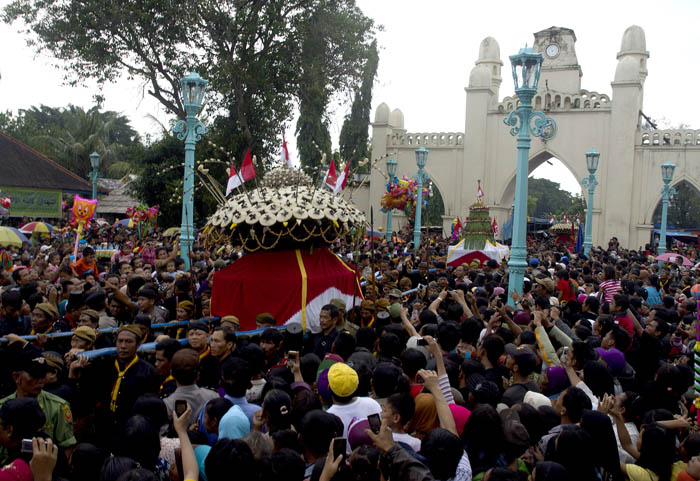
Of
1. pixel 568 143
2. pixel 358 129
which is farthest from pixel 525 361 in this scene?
pixel 358 129

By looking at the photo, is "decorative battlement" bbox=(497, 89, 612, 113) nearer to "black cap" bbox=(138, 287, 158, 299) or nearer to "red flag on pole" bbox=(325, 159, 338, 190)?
"red flag on pole" bbox=(325, 159, 338, 190)

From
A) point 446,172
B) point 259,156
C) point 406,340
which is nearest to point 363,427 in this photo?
point 406,340

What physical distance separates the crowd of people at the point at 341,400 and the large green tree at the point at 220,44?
17402mm

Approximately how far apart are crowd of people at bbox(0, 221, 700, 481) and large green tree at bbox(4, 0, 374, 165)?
1740 centimetres

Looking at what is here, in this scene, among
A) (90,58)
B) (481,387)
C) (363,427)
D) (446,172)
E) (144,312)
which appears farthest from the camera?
(446,172)

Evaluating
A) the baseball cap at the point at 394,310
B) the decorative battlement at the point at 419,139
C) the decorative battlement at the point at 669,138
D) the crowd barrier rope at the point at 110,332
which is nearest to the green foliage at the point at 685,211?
the decorative battlement at the point at 669,138

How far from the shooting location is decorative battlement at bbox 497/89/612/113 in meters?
29.8

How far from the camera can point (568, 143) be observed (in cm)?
2986

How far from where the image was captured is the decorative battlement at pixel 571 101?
29.8 meters

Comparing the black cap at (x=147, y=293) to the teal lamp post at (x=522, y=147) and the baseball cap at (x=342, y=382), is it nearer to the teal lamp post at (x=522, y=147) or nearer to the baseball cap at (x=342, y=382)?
the baseball cap at (x=342, y=382)

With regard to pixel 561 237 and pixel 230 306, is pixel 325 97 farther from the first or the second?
pixel 230 306

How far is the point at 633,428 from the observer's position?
4570mm

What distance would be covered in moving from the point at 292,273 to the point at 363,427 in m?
3.98

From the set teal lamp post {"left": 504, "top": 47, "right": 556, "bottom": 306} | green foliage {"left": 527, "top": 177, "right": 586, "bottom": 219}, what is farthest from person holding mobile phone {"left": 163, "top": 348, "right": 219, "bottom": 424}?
green foliage {"left": 527, "top": 177, "right": 586, "bottom": 219}
